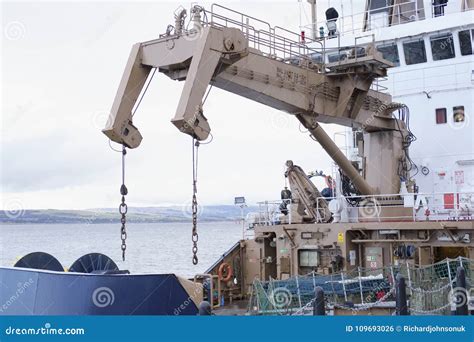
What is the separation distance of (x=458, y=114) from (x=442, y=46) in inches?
70.7

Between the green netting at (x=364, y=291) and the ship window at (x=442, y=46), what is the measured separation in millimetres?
6641

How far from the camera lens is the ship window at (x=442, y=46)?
675 inches

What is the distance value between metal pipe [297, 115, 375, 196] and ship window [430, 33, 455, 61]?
427 cm

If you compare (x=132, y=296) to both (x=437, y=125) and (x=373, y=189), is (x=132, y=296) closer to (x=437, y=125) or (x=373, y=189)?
(x=373, y=189)

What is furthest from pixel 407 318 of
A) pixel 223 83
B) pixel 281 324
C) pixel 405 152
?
pixel 405 152

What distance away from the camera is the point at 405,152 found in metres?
16.3

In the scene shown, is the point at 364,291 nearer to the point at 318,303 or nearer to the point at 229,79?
the point at 318,303

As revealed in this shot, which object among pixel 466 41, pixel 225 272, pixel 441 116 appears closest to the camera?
pixel 225 272

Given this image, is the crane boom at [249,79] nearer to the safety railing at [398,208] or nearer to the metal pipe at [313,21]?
the safety railing at [398,208]

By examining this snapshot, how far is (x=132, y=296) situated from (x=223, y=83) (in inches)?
155

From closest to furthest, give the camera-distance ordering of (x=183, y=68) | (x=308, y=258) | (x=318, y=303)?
(x=318, y=303)
(x=183, y=68)
(x=308, y=258)

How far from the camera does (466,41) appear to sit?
16969 mm

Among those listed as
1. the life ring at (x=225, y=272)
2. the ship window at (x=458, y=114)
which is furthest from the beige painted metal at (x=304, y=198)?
the ship window at (x=458, y=114)

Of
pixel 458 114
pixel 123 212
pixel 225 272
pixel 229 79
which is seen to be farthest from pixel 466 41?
pixel 123 212
